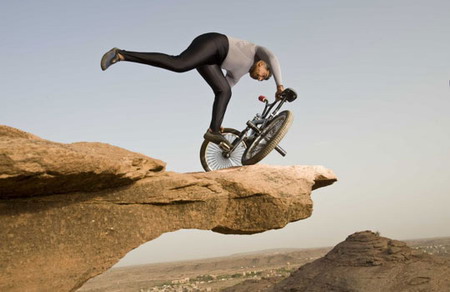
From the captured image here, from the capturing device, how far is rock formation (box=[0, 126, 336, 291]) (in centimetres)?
742

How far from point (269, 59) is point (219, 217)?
4.12m

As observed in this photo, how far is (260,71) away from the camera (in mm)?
10258

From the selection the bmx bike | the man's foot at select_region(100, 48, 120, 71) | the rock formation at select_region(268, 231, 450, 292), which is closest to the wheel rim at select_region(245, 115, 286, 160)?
the bmx bike

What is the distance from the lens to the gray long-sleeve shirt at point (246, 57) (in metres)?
10.1

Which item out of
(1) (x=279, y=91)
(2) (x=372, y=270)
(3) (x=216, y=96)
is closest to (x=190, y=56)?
(3) (x=216, y=96)

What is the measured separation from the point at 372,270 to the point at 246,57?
16.2 meters

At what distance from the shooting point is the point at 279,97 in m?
10.1

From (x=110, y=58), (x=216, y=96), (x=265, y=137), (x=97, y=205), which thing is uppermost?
(x=110, y=58)

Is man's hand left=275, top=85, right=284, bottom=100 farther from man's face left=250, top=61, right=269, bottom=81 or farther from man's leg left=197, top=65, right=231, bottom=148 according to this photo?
man's leg left=197, top=65, right=231, bottom=148

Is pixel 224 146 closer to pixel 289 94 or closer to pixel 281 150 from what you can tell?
pixel 281 150

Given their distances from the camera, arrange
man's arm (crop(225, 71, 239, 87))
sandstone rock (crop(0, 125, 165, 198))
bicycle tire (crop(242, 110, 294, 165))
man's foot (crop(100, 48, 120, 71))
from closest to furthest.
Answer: sandstone rock (crop(0, 125, 165, 198)) < man's foot (crop(100, 48, 120, 71)) < bicycle tire (crop(242, 110, 294, 165)) < man's arm (crop(225, 71, 239, 87))

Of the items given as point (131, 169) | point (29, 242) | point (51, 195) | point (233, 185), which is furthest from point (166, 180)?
point (29, 242)

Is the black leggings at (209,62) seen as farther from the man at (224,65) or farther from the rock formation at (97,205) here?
the rock formation at (97,205)

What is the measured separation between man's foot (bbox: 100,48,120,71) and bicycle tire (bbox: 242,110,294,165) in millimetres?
3839
